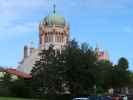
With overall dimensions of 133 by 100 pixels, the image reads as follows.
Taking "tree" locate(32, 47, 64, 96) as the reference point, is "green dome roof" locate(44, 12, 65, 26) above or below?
above

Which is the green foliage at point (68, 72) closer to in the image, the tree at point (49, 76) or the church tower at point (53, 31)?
the tree at point (49, 76)

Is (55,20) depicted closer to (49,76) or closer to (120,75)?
(120,75)

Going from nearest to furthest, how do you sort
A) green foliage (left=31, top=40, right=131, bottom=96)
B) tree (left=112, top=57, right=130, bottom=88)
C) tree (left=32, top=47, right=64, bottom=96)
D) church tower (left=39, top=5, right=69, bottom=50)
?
green foliage (left=31, top=40, right=131, bottom=96) → tree (left=32, top=47, right=64, bottom=96) → tree (left=112, top=57, right=130, bottom=88) → church tower (left=39, top=5, right=69, bottom=50)

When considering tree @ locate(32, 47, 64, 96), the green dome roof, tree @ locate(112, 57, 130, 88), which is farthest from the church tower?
tree @ locate(32, 47, 64, 96)

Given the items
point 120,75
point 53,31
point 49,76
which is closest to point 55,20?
point 53,31

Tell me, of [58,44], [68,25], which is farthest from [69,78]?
[68,25]

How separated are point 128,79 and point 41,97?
4711 centimetres

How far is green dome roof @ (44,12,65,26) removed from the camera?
524 feet

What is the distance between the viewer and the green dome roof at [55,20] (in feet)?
524

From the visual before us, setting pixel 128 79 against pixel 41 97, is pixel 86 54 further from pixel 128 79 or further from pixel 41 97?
pixel 128 79

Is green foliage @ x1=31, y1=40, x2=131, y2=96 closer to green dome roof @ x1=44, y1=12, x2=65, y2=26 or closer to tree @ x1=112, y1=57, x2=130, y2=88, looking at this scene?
tree @ x1=112, y1=57, x2=130, y2=88

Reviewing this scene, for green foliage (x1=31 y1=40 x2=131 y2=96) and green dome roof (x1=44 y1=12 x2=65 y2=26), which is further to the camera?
green dome roof (x1=44 y1=12 x2=65 y2=26)

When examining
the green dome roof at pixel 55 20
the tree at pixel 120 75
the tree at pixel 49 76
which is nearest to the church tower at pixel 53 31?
the green dome roof at pixel 55 20

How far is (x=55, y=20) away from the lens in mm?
160375
